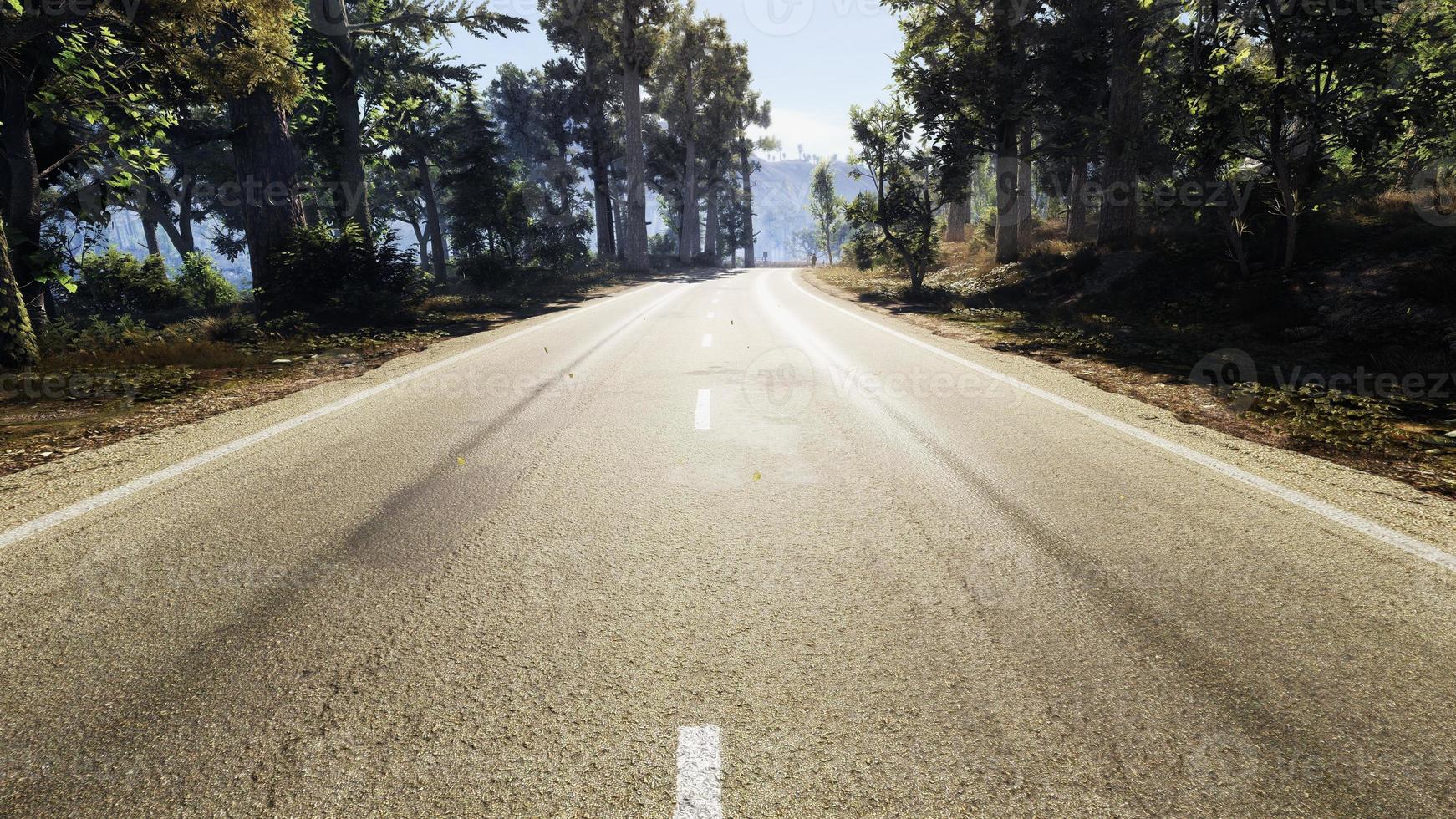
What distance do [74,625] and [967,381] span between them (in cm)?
770

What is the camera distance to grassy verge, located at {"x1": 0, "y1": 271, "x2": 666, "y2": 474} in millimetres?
5672

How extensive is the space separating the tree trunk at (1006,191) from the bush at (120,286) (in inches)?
1208

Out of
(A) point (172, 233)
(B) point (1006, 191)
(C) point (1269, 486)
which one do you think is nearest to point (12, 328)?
(C) point (1269, 486)

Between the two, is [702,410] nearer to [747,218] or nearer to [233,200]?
[233,200]

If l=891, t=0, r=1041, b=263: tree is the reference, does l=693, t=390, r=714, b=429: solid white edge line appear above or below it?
below

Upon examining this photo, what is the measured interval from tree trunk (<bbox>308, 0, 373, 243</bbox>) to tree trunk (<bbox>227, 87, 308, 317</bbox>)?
230 cm

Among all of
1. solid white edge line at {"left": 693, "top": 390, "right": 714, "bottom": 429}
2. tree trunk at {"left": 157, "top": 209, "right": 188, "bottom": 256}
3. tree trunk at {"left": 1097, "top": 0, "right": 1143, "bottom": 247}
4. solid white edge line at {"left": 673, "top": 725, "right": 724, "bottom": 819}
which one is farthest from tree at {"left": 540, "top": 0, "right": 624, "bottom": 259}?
solid white edge line at {"left": 673, "top": 725, "right": 724, "bottom": 819}

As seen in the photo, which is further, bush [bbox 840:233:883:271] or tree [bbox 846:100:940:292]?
bush [bbox 840:233:883:271]

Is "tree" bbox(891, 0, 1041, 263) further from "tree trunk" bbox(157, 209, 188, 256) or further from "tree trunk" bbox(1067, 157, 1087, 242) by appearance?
"tree trunk" bbox(157, 209, 188, 256)

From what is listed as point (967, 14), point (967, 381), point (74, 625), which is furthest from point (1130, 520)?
point (967, 14)

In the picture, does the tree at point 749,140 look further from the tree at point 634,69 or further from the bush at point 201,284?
the bush at point 201,284

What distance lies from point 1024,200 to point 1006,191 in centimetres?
95

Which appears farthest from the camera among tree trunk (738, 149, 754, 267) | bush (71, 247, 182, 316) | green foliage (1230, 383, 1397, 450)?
tree trunk (738, 149, 754, 267)

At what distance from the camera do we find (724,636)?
2555 millimetres
